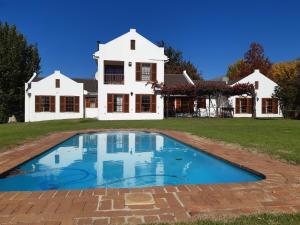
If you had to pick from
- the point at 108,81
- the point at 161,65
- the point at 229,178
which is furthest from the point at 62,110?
the point at 229,178

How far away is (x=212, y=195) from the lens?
14.6 feet

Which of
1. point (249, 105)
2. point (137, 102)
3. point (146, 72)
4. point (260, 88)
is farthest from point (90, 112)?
point (260, 88)

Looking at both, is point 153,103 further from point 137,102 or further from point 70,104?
point 70,104

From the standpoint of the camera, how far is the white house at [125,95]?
88.4 ft

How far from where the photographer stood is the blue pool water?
6.68m

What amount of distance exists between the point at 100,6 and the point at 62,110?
429 inches

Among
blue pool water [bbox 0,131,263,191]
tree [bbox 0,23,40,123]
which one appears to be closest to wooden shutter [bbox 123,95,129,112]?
tree [bbox 0,23,40,123]

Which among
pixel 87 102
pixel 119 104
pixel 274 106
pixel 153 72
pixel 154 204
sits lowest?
pixel 154 204

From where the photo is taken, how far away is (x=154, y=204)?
4043mm

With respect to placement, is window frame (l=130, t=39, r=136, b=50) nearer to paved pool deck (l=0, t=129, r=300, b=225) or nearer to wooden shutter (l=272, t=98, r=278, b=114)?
wooden shutter (l=272, t=98, r=278, b=114)

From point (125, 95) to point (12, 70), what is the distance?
14148 mm

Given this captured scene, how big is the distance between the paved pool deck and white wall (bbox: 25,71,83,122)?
2573 cm

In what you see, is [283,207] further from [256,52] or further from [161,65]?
[256,52]

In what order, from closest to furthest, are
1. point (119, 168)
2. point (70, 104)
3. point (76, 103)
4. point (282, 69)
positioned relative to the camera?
point (119, 168) → point (70, 104) → point (76, 103) → point (282, 69)
